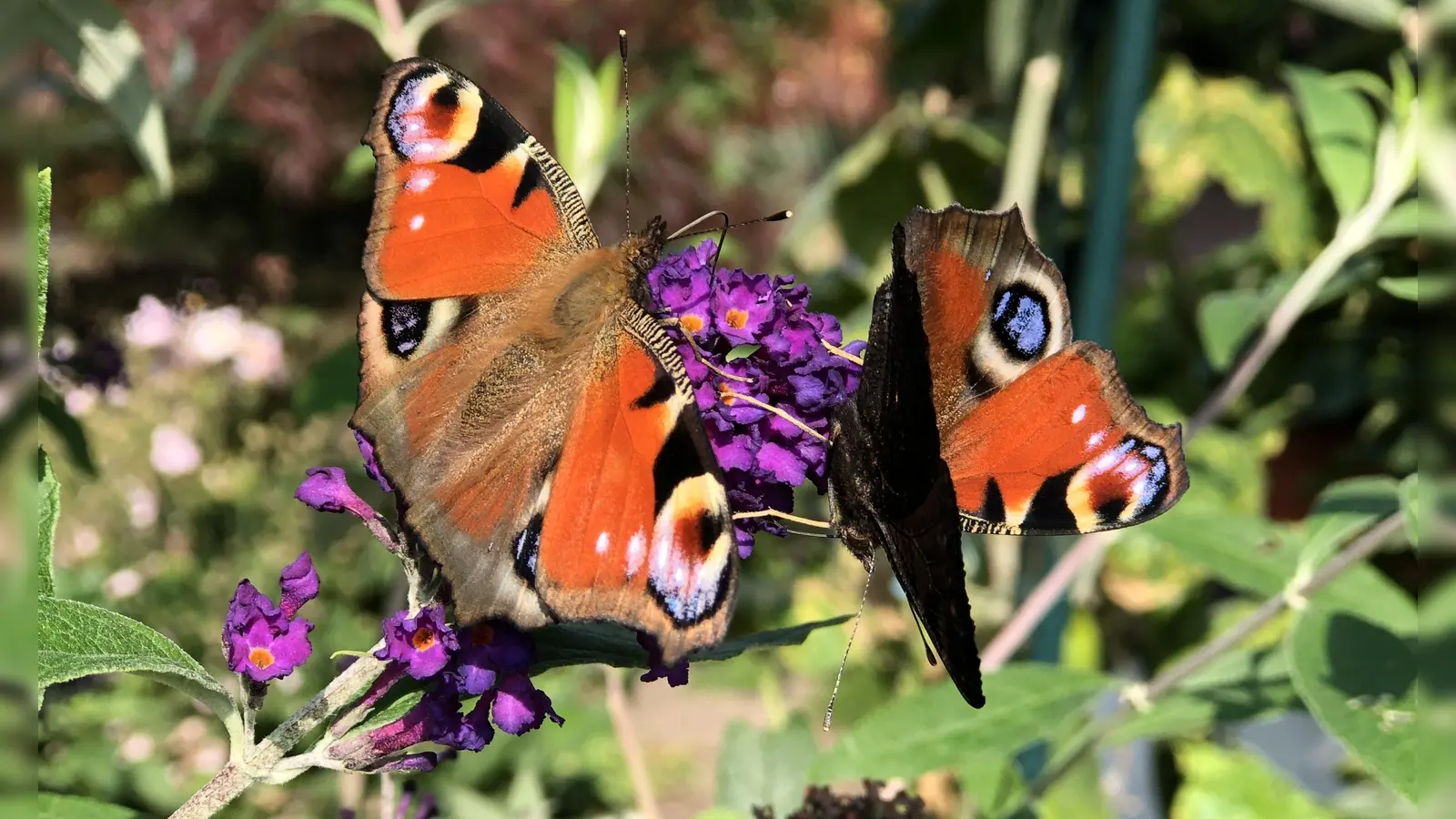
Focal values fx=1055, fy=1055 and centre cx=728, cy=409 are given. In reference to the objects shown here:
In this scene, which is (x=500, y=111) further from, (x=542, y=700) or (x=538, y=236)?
(x=542, y=700)

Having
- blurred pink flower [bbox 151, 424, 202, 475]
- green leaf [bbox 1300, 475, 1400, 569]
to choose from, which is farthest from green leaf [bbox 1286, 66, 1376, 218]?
blurred pink flower [bbox 151, 424, 202, 475]

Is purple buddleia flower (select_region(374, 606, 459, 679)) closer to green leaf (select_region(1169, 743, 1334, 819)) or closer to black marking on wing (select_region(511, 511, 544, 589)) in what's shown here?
black marking on wing (select_region(511, 511, 544, 589))

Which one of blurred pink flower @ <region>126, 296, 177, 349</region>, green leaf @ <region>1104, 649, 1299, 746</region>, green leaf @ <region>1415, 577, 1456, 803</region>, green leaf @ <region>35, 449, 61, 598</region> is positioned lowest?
blurred pink flower @ <region>126, 296, 177, 349</region>

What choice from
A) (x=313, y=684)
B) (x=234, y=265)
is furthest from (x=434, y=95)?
(x=234, y=265)

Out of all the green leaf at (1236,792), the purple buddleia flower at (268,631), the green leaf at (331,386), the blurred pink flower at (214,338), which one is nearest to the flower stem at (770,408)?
the purple buddleia flower at (268,631)

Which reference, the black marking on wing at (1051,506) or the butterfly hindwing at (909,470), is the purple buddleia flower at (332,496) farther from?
the black marking on wing at (1051,506)
